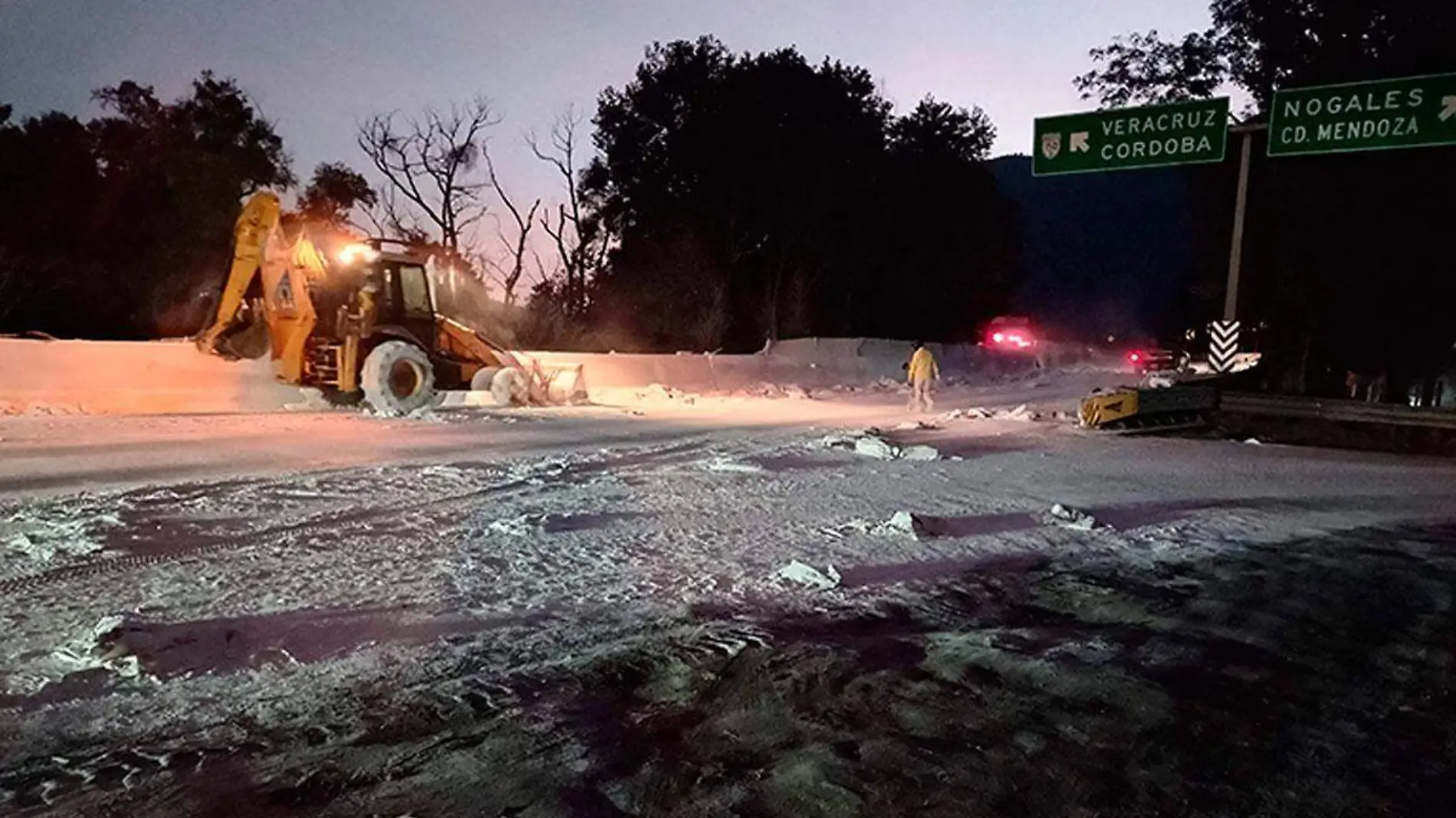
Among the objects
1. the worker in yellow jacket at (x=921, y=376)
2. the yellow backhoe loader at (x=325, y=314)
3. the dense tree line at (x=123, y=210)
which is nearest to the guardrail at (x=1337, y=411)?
the worker in yellow jacket at (x=921, y=376)

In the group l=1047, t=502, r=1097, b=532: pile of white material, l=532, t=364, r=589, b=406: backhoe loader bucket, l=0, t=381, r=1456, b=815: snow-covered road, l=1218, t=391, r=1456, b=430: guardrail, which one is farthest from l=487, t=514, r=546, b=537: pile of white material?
l=1218, t=391, r=1456, b=430: guardrail

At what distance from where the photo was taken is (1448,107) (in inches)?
687

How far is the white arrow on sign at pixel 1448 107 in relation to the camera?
17406mm

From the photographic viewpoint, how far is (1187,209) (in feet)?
101

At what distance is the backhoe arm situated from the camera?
1569 centimetres

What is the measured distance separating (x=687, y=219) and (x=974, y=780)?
123 feet

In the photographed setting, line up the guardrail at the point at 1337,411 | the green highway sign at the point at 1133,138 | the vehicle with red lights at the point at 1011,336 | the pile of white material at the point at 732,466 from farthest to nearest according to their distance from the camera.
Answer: the vehicle with red lights at the point at 1011,336 → the green highway sign at the point at 1133,138 → the guardrail at the point at 1337,411 → the pile of white material at the point at 732,466

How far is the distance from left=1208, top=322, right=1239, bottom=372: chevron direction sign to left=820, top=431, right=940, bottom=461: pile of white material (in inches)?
436

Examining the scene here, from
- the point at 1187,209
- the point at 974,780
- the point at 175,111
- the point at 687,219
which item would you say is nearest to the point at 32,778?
the point at 974,780

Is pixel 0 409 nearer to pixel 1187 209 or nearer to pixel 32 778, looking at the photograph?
pixel 32 778

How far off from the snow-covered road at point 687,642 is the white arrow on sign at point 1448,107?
10.7 metres

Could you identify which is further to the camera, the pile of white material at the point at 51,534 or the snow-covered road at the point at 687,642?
the pile of white material at the point at 51,534

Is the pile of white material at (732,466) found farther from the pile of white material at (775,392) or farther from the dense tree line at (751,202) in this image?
the dense tree line at (751,202)

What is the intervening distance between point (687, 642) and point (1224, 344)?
1986cm
